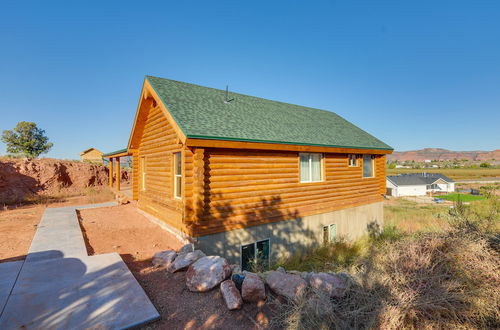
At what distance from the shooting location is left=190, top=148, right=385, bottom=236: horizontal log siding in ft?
24.1

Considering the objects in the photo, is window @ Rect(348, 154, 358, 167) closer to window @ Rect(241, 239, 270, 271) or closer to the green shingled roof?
the green shingled roof

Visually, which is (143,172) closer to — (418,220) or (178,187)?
(178,187)

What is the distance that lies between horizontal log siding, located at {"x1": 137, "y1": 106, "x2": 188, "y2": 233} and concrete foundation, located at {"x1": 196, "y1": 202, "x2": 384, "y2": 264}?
1.26m

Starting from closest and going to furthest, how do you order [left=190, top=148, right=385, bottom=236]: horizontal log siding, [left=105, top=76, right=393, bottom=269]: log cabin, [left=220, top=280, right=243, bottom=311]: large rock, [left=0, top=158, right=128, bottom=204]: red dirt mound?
1. [left=220, top=280, right=243, bottom=311]: large rock
2. [left=105, top=76, right=393, bottom=269]: log cabin
3. [left=190, top=148, right=385, bottom=236]: horizontal log siding
4. [left=0, top=158, right=128, bottom=204]: red dirt mound

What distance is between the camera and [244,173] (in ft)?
26.6

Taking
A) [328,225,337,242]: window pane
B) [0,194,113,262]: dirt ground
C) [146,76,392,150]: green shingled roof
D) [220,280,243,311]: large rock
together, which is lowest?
[328,225,337,242]: window pane

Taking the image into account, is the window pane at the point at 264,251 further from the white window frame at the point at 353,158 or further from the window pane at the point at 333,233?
the white window frame at the point at 353,158

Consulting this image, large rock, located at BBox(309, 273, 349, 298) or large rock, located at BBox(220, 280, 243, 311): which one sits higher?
large rock, located at BBox(309, 273, 349, 298)

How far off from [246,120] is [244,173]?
7.50ft

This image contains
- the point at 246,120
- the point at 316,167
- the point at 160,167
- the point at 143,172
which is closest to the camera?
the point at 246,120

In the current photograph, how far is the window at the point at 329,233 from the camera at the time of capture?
35.7ft

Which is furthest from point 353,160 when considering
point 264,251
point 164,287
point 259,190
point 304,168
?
point 164,287

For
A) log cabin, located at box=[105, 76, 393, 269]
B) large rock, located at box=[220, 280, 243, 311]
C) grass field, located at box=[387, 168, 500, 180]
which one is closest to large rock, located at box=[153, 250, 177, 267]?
log cabin, located at box=[105, 76, 393, 269]

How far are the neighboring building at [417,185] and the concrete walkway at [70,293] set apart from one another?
55.5 meters
